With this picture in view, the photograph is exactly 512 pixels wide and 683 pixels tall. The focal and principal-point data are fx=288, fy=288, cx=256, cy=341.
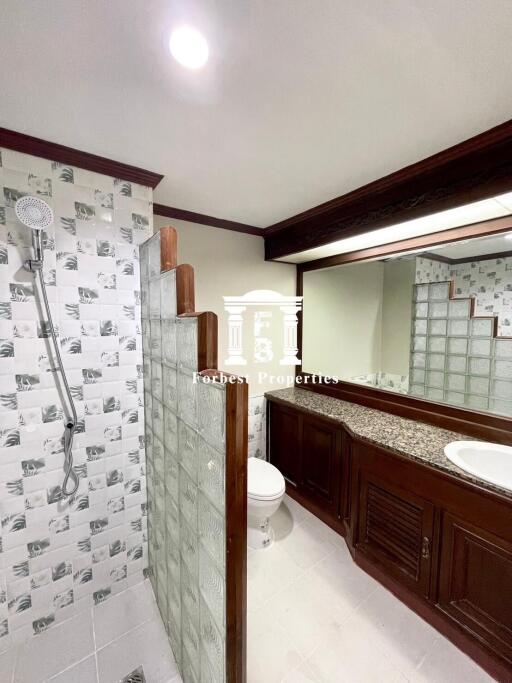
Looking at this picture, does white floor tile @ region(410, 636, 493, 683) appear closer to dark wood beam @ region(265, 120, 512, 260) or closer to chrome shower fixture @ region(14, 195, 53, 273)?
dark wood beam @ region(265, 120, 512, 260)

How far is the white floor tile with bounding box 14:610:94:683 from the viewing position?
4.18ft

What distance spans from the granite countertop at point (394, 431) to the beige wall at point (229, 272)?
0.54 m

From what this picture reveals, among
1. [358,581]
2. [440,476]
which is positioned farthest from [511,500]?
[358,581]

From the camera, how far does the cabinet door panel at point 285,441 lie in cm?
241

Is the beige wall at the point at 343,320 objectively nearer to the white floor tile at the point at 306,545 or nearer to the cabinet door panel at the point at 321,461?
the cabinet door panel at the point at 321,461

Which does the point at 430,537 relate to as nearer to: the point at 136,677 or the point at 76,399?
the point at 136,677

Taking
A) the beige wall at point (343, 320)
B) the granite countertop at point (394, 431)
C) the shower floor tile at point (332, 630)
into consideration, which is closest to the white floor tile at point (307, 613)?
the shower floor tile at point (332, 630)

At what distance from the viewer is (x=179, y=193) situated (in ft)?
5.93

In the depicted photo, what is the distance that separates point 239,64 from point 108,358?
4.48 ft

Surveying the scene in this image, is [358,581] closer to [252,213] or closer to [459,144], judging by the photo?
[459,144]

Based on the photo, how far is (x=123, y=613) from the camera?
1527 millimetres

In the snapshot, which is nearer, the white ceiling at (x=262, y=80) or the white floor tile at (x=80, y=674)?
the white ceiling at (x=262, y=80)

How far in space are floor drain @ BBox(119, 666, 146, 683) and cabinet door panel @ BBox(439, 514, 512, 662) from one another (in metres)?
1.43

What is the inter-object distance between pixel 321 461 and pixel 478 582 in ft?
3.44
